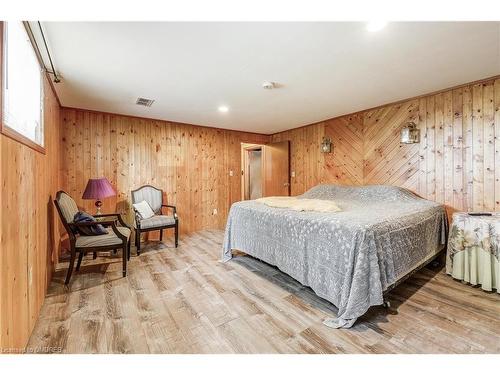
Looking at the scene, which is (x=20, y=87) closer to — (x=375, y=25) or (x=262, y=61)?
(x=262, y=61)

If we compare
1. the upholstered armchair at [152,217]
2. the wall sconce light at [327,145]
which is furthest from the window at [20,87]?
the wall sconce light at [327,145]

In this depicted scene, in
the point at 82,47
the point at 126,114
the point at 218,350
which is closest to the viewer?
the point at 218,350

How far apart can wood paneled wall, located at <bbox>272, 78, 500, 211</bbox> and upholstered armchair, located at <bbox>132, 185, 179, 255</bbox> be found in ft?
9.81

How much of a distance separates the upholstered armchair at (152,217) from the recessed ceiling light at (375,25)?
3.37 meters

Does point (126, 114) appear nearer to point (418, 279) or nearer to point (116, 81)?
point (116, 81)

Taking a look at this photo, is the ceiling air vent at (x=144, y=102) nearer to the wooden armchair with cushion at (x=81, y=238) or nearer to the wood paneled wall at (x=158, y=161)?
the wood paneled wall at (x=158, y=161)

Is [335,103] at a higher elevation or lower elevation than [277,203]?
higher

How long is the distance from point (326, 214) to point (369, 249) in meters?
0.62

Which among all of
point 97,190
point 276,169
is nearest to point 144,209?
point 97,190

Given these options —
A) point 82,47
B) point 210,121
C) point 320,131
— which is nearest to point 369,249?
point 82,47

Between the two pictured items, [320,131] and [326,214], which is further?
[320,131]

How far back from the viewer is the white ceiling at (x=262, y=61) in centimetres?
177

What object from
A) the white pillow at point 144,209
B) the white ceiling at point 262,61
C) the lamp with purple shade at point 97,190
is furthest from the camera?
the white pillow at point 144,209

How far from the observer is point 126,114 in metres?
4.09
